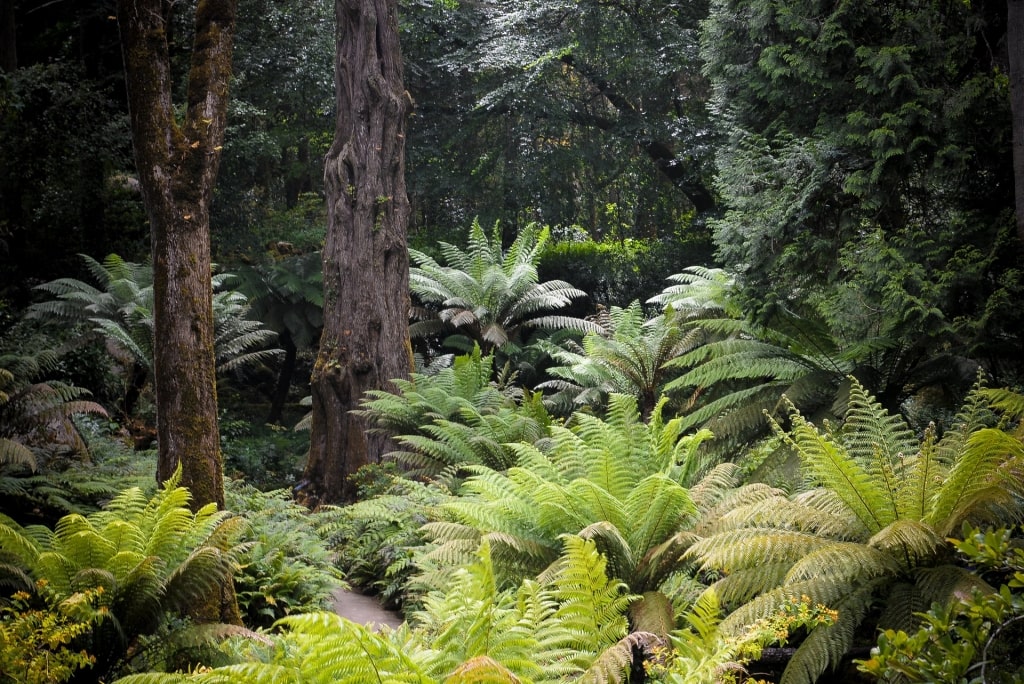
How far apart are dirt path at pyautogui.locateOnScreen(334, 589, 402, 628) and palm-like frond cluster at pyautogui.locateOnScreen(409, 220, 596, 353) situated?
16.0ft

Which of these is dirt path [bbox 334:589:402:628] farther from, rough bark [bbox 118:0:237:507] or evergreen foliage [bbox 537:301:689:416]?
evergreen foliage [bbox 537:301:689:416]

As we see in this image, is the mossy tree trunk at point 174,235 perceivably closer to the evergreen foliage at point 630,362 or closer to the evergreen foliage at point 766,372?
the evergreen foliage at point 766,372

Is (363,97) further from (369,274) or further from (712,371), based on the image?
(712,371)

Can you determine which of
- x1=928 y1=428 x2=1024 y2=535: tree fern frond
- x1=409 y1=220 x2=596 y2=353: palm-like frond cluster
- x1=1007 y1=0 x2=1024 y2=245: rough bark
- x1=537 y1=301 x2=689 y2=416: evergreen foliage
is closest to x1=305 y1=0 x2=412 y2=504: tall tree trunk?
x1=537 y1=301 x2=689 y2=416: evergreen foliage

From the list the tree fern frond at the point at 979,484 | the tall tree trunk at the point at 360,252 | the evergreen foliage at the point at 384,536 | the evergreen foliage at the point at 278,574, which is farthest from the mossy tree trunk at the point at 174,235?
the tree fern frond at the point at 979,484

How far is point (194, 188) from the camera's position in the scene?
4.93 meters

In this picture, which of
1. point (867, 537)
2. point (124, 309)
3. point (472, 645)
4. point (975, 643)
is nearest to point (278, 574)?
point (472, 645)

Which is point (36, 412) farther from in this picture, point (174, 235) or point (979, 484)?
point (979, 484)

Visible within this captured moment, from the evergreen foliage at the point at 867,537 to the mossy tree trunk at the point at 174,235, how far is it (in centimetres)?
307

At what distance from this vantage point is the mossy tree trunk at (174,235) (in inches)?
191

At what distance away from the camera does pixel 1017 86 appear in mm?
4621

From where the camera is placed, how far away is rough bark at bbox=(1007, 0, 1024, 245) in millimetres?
4598

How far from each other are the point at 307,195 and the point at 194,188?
10095mm

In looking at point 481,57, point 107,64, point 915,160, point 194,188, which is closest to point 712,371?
point 915,160
